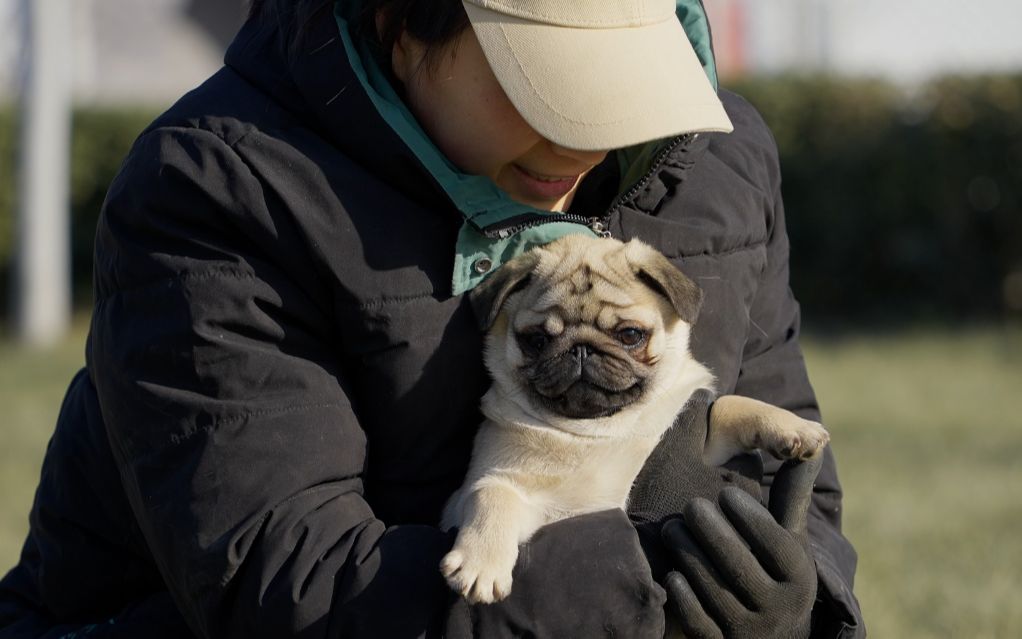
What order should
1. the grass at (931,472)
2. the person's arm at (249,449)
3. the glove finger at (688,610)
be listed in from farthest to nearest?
the grass at (931,472), the glove finger at (688,610), the person's arm at (249,449)

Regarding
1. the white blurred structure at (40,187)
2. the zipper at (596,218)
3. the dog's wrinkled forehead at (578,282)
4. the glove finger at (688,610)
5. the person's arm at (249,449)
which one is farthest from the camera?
the white blurred structure at (40,187)

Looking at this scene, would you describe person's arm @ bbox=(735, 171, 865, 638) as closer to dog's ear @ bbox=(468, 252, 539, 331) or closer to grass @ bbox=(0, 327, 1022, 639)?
dog's ear @ bbox=(468, 252, 539, 331)

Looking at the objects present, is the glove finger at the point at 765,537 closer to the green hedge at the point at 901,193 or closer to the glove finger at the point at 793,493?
the glove finger at the point at 793,493

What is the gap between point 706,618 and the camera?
254cm

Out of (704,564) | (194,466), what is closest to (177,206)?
(194,466)

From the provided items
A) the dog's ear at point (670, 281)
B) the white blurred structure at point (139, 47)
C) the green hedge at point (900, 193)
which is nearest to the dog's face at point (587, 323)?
the dog's ear at point (670, 281)

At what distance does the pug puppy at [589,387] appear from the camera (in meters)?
2.93

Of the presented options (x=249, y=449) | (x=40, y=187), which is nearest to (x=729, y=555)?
(x=249, y=449)

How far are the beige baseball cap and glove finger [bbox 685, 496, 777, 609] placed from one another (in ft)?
2.49

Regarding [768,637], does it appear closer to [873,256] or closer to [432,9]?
[432,9]

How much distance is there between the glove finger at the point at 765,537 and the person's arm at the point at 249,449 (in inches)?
9.0

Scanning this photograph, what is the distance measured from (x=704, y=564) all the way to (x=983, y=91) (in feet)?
38.4

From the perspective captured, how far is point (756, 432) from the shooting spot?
2.96m

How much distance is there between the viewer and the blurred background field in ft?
19.7
